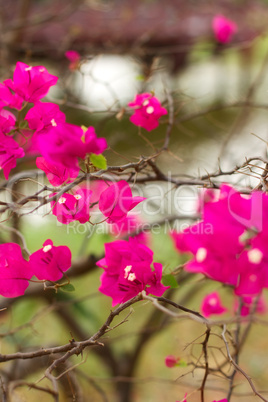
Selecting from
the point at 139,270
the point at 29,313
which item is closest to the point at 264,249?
the point at 139,270

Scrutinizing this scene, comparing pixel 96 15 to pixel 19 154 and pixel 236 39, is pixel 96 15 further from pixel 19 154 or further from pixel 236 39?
pixel 19 154

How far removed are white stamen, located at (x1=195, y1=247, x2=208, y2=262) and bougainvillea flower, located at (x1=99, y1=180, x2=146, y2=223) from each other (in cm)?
21

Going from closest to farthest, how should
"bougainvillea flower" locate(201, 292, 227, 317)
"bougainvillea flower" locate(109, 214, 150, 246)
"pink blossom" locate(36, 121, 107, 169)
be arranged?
1. "pink blossom" locate(36, 121, 107, 169)
2. "bougainvillea flower" locate(109, 214, 150, 246)
3. "bougainvillea flower" locate(201, 292, 227, 317)

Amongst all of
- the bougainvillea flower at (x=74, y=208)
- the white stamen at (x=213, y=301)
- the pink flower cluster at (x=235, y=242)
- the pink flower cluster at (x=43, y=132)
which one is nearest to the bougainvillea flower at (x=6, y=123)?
the pink flower cluster at (x=43, y=132)

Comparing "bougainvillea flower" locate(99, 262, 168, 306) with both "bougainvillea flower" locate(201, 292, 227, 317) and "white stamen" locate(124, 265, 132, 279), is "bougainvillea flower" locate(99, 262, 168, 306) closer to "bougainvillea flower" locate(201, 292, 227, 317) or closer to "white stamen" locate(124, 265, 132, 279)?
"white stamen" locate(124, 265, 132, 279)

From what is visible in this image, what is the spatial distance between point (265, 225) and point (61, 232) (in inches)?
108

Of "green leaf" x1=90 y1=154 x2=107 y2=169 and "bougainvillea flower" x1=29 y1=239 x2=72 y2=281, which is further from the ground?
Result: "green leaf" x1=90 y1=154 x2=107 y2=169

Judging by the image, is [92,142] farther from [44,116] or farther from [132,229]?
[132,229]

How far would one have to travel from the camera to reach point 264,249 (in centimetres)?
43

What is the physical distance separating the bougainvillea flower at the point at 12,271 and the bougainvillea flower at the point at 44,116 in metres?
0.18

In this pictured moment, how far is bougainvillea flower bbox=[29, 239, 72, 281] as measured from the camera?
0.63 metres

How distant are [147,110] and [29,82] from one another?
0.22 meters

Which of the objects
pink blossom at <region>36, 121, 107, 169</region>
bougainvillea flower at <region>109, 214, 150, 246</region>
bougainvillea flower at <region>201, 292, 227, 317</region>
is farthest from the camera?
bougainvillea flower at <region>201, 292, 227, 317</region>

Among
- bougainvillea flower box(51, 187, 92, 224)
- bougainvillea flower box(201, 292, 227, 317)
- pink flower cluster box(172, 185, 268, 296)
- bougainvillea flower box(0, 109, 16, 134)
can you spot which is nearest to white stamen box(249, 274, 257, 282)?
pink flower cluster box(172, 185, 268, 296)
